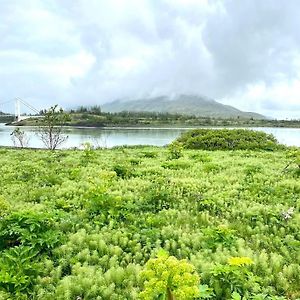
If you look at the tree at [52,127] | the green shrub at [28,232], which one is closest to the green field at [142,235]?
the green shrub at [28,232]

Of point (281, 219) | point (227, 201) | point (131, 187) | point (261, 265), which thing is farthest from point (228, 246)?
point (131, 187)

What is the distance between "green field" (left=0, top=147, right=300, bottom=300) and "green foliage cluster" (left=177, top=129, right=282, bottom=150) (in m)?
19.5

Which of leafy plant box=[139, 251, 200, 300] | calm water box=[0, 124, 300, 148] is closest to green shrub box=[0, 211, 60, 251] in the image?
leafy plant box=[139, 251, 200, 300]

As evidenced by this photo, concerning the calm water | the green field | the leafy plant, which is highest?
the leafy plant

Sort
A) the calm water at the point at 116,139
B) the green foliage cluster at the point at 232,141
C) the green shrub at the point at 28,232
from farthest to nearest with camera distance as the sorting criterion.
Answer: the calm water at the point at 116,139
the green foliage cluster at the point at 232,141
the green shrub at the point at 28,232

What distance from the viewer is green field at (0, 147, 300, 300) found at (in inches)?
239

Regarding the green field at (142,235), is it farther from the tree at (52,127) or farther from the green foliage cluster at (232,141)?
the tree at (52,127)

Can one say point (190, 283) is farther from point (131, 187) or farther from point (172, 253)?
point (131, 187)

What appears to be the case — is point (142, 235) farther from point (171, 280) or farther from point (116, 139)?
point (116, 139)

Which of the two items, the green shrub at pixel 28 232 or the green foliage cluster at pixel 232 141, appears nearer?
the green shrub at pixel 28 232

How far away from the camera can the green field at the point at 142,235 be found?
19.9 feet

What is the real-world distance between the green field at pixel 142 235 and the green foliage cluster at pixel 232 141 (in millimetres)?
19541

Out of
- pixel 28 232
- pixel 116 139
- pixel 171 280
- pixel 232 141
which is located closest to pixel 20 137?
pixel 116 139

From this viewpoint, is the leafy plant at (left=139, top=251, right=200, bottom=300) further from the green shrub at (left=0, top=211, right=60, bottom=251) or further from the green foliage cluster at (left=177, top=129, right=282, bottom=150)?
the green foliage cluster at (left=177, top=129, right=282, bottom=150)
